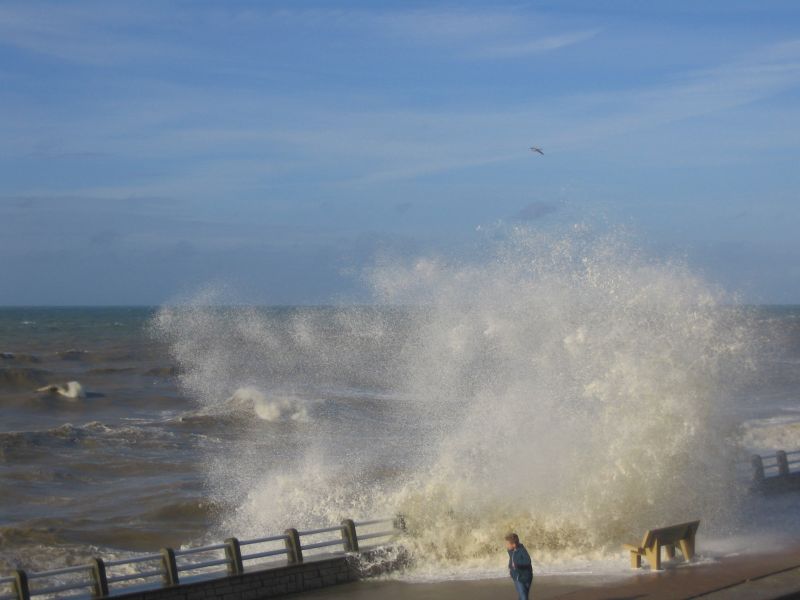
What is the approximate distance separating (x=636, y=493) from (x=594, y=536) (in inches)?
47.5

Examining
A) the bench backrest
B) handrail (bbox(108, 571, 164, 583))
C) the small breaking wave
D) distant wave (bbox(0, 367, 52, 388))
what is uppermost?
distant wave (bbox(0, 367, 52, 388))

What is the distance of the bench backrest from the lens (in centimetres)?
1349

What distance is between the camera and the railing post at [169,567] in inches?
493

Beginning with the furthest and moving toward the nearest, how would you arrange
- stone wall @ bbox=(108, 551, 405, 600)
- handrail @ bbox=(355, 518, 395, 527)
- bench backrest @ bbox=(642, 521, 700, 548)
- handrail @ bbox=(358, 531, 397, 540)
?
handrail @ bbox=(355, 518, 395, 527), handrail @ bbox=(358, 531, 397, 540), bench backrest @ bbox=(642, 521, 700, 548), stone wall @ bbox=(108, 551, 405, 600)

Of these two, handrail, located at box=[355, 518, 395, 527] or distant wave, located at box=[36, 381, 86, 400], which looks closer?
handrail, located at box=[355, 518, 395, 527]

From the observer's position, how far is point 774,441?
30859 millimetres

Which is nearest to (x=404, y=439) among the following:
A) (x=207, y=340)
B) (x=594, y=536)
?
(x=594, y=536)

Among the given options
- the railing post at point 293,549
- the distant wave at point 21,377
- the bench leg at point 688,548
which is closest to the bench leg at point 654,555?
the bench leg at point 688,548

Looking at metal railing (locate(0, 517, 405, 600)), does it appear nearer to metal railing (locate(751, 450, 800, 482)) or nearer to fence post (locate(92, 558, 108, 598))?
fence post (locate(92, 558, 108, 598))

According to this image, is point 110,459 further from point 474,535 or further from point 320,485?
point 474,535

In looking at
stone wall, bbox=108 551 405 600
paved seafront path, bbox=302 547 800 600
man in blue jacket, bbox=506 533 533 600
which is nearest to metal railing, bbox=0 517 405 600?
stone wall, bbox=108 551 405 600

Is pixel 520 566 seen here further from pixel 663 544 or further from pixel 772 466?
pixel 772 466

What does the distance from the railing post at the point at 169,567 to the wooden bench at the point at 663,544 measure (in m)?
6.26

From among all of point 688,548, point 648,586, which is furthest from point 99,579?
point 688,548
